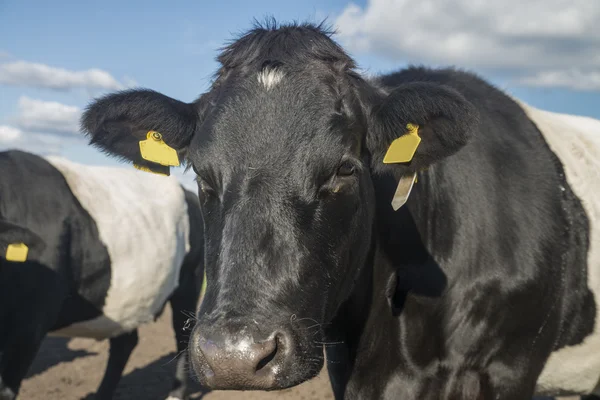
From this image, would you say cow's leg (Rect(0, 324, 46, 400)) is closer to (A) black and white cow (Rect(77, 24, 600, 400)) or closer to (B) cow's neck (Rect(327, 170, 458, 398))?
(A) black and white cow (Rect(77, 24, 600, 400))

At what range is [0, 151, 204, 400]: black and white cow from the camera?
5.36 m

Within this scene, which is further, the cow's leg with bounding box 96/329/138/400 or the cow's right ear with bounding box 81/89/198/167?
the cow's leg with bounding box 96/329/138/400

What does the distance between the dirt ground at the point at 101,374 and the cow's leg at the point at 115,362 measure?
270 millimetres

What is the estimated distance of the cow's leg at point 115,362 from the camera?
267 inches

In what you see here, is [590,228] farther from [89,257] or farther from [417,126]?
[89,257]

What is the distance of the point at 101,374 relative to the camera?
7863 mm

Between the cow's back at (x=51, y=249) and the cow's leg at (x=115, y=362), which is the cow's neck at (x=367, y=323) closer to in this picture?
the cow's back at (x=51, y=249)

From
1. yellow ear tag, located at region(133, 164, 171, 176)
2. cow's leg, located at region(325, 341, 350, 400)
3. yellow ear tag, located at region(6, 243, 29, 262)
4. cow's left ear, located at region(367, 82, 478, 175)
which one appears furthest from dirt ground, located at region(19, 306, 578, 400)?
cow's left ear, located at region(367, 82, 478, 175)

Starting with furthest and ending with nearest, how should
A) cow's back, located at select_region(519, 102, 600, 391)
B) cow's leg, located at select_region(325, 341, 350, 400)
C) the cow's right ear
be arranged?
cow's back, located at select_region(519, 102, 600, 391), cow's leg, located at select_region(325, 341, 350, 400), the cow's right ear

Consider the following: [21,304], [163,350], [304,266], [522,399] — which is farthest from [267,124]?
[163,350]

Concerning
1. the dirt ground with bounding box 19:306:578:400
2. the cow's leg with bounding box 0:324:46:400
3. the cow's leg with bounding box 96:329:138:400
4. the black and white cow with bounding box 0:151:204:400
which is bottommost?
the dirt ground with bounding box 19:306:578:400

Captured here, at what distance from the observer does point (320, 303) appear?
2.33 m

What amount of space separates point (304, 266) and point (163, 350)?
296 inches

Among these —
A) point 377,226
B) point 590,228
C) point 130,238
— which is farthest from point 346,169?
point 130,238
